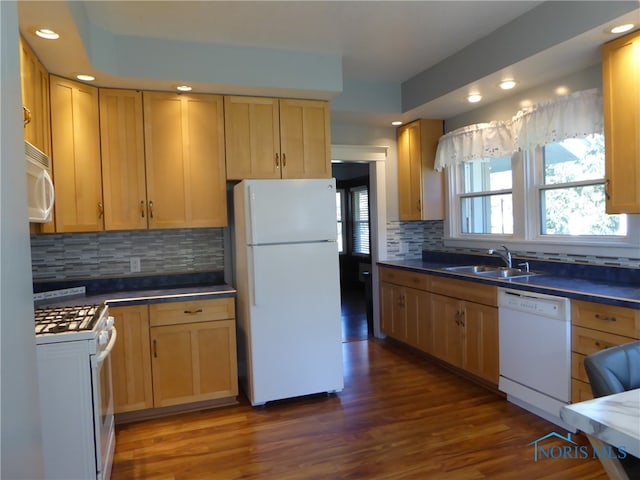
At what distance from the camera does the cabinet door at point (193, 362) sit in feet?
9.84

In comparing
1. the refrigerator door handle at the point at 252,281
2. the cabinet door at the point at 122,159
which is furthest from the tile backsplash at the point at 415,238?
the cabinet door at the point at 122,159

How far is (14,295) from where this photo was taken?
2.56 feet

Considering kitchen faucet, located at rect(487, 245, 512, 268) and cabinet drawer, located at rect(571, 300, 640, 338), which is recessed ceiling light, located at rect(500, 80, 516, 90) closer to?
kitchen faucet, located at rect(487, 245, 512, 268)

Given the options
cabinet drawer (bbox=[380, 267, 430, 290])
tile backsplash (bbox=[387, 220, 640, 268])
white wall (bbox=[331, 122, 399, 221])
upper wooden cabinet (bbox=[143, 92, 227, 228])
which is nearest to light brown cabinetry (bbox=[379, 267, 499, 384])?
cabinet drawer (bbox=[380, 267, 430, 290])

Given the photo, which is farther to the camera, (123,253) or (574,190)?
(123,253)

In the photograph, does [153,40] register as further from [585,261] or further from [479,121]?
[585,261]

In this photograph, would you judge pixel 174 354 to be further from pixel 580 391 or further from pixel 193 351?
pixel 580 391

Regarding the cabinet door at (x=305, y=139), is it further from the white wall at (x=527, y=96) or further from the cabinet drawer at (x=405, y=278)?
the white wall at (x=527, y=96)

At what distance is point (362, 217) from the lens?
7648 mm

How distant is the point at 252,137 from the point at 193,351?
1635mm

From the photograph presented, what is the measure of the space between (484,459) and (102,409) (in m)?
2.01

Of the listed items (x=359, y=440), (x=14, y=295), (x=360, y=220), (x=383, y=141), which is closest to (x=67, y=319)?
(x=14, y=295)

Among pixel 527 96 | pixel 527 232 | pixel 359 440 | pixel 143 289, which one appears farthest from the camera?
pixel 527 232

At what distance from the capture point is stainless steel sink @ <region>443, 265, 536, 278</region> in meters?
3.57
